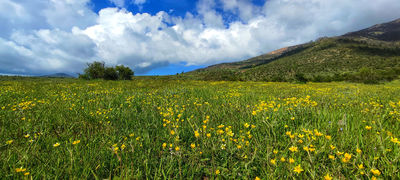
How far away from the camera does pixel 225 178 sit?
1678 mm

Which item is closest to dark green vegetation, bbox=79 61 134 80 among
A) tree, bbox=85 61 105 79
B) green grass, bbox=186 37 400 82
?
tree, bbox=85 61 105 79

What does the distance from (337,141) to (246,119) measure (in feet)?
4.53

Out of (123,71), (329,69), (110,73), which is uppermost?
(123,71)

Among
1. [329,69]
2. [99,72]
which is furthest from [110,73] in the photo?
[329,69]

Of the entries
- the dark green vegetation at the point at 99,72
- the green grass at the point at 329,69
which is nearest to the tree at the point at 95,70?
the dark green vegetation at the point at 99,72

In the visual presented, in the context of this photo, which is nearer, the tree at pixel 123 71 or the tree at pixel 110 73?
the tree at pixel 110 73

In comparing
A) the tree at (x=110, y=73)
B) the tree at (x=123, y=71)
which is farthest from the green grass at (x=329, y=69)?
the tree at (x=110, y=73)

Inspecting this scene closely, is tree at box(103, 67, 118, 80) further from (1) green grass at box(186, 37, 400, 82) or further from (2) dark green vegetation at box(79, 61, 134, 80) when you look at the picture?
(1) green grass at box(186, 37, 400, 82)

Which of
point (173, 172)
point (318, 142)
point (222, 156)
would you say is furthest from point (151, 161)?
point (318, 142)

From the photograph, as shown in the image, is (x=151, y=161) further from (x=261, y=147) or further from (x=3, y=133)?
(x=3, y=133)

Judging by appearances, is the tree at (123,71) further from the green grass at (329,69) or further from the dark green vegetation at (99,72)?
the green grass at (329,69)

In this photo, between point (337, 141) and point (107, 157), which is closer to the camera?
point (107, 157)

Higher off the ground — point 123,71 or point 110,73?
point 123,71

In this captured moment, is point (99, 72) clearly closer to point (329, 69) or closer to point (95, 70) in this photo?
point (95, 70)
